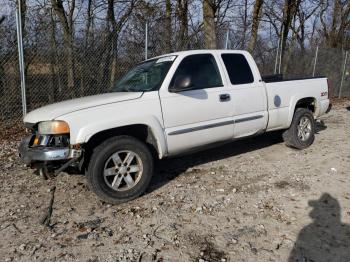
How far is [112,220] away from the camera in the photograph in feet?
12.6

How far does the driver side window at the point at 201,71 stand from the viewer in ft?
15.6

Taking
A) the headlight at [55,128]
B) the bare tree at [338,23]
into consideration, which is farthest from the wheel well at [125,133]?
the bare tree at [338,23]

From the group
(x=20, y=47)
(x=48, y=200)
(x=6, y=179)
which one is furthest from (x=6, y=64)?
(x=48, y=200)

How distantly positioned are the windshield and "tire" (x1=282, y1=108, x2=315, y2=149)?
9.16 ft

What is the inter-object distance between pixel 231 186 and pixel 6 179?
3298 millimetres

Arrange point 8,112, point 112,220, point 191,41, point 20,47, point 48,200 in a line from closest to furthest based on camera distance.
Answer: point 112,220, point 48,200, point 20,47, point 8,112, point 191,41

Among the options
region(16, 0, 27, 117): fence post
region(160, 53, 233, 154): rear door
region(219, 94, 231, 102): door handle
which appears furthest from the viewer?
region(16, 0, 27, 117): fence post

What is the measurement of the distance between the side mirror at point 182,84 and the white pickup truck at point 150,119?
0.01 metres

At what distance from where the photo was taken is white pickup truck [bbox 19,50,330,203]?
394cm

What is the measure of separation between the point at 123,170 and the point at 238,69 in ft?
8.02

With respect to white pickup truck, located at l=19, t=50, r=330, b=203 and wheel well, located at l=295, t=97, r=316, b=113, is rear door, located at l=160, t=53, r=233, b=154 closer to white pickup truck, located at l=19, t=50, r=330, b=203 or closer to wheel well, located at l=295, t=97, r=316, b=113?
white pickup truck, located at l=19, t=50, r=330, b=203

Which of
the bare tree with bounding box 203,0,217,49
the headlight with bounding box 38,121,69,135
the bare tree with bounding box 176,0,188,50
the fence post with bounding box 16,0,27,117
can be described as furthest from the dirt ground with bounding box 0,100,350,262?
the bare tree with bounding box 203,0,217,49

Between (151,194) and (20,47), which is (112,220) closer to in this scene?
(151,194)

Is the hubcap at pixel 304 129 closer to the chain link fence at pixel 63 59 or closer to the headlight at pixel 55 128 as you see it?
the headlight at pixel 55 128
